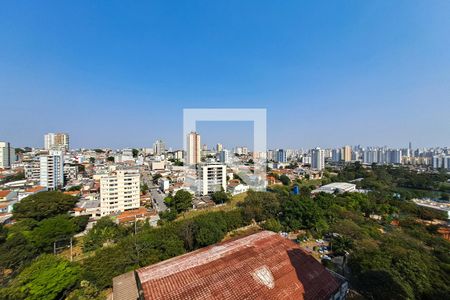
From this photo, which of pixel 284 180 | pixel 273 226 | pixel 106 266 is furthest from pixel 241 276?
pixel 284 180

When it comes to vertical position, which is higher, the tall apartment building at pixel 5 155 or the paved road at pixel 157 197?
the tall apartment building at pixel 5 155

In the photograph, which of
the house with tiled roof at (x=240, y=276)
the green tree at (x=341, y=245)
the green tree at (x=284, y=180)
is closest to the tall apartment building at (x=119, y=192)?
the house with tiled roof at (x=240, y=276)

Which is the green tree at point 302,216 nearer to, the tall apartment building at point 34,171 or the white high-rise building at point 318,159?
the tall apartment building at point 34,171

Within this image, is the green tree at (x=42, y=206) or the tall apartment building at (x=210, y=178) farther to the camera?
the tall apartment building at (x=210, y=178)

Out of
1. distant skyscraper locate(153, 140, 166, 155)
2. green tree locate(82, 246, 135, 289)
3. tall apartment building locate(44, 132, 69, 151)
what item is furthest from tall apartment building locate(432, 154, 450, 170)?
tall apartment building locate(44, 132, 69, 151)

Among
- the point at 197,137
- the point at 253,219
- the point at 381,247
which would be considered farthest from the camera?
the point at 197,137

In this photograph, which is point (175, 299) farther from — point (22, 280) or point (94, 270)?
point (22, 280)

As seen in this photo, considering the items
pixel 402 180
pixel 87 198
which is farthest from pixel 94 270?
pixel 402 180
